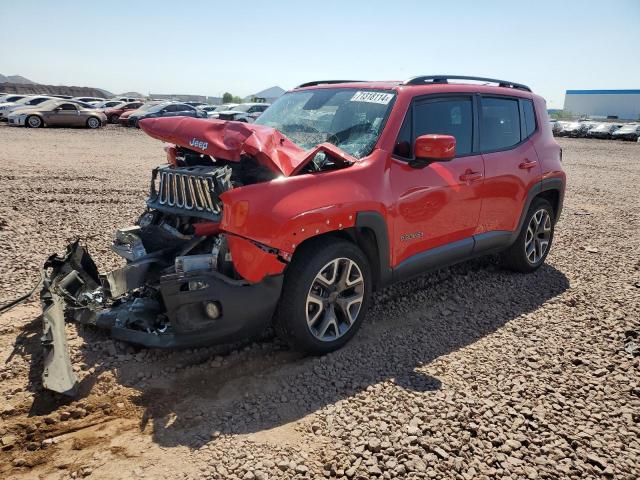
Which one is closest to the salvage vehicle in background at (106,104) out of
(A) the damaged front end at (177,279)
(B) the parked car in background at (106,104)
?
(B) the parked car in background at (106,104)

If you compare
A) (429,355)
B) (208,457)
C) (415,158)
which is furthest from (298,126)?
(208,457)

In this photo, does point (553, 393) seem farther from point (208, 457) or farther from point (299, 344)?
point (208, 457)

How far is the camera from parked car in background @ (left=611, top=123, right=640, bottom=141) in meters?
36.5

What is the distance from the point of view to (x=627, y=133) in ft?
121

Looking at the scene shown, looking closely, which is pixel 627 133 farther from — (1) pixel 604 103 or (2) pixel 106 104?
(1) pixel 604 103

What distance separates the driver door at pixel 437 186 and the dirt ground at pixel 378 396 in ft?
2.27

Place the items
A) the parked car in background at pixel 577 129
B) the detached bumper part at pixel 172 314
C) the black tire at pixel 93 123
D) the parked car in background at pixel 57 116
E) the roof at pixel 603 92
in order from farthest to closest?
the roof at pixel 603 92 → the parked car in background at pixel 577 129 → the black tire at pixel 93 123 → the parked car in background at pixel 57 116 → the detached bumper part at pixel 172 314

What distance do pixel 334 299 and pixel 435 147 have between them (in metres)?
1.30

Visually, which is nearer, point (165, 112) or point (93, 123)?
point (93, 123)

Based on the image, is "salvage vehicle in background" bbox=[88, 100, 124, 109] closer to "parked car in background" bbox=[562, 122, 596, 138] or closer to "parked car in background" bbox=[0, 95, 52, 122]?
"parked car in background" bbox=[0, 95, 52, 122]

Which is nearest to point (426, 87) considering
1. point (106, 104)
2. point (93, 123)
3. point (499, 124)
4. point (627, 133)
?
point (499, 124)

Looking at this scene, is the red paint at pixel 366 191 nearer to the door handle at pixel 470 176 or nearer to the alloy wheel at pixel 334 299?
the door handle at pixel 470 176

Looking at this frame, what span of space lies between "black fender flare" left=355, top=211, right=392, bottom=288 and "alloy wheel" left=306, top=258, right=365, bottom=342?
227 millimetres

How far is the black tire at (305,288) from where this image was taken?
10.6 ft
